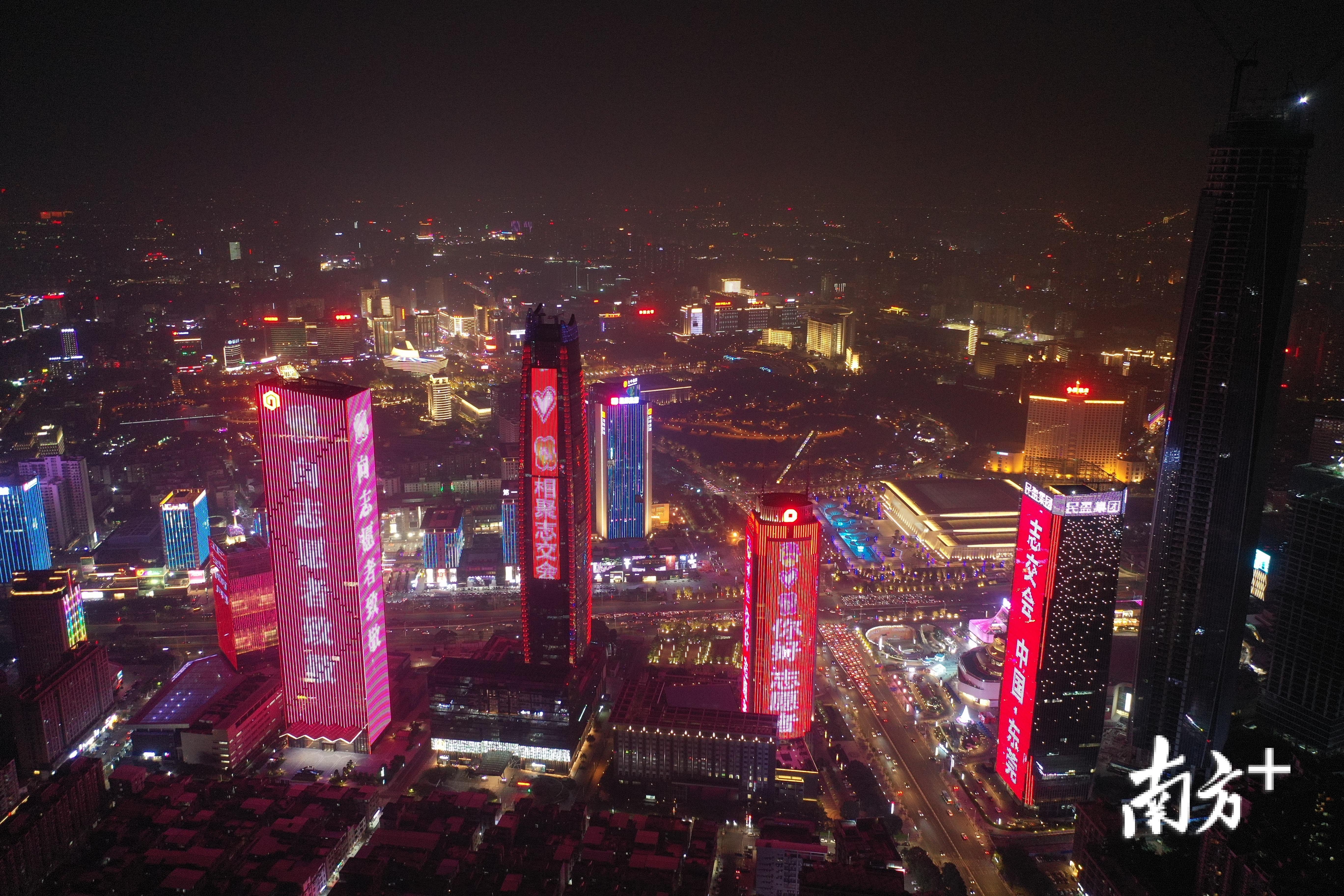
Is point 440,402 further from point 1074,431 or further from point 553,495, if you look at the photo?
point 1074,431

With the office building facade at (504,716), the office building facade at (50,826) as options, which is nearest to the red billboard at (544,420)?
the office building facade at (504,716)

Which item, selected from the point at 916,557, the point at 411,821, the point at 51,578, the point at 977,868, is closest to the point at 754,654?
the point at 977,868

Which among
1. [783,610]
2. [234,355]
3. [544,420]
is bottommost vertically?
[783,610]

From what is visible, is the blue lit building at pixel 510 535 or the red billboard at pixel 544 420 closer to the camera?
the red billboard at pixel 544 420

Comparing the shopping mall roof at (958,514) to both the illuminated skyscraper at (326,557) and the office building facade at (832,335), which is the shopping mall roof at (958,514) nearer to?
the office building facade at (832,335)

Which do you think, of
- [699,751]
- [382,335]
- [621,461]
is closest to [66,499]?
[621,461]

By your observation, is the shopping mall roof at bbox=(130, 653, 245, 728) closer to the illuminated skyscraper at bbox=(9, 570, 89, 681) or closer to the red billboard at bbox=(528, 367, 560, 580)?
the illuminated skyscraper at bbox=(9, 570, 89, 681)
